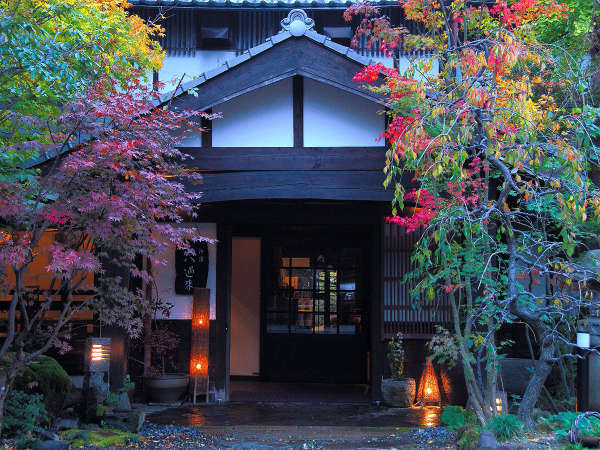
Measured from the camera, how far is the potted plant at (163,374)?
952 cm

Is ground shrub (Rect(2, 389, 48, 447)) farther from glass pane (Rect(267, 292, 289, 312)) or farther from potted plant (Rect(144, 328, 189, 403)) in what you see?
glass pane (Rect(267, 292, 289, 312))

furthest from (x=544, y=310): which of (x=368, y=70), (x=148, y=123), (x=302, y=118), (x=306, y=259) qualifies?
(x=306, y=259)

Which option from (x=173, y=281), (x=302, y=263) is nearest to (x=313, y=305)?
(x=302, y=263)

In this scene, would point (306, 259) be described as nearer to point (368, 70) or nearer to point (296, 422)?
point (296, 422)

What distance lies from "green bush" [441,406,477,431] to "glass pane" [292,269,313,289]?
5065 millimetres

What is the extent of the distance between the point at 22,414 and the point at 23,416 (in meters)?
0.03

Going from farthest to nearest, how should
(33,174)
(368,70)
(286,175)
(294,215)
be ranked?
(294,215), (286,175), (368,70), (33,174)

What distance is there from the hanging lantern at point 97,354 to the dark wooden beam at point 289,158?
8.93ft

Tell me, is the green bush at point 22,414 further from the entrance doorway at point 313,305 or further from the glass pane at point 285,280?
the glass pane at point 285,280

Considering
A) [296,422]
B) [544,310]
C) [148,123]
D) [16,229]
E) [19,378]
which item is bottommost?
[296,422]

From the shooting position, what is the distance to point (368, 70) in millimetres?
7516

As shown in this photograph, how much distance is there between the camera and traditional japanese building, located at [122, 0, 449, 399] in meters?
8.17

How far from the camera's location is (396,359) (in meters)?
9.64

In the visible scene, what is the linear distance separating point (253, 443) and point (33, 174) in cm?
403
